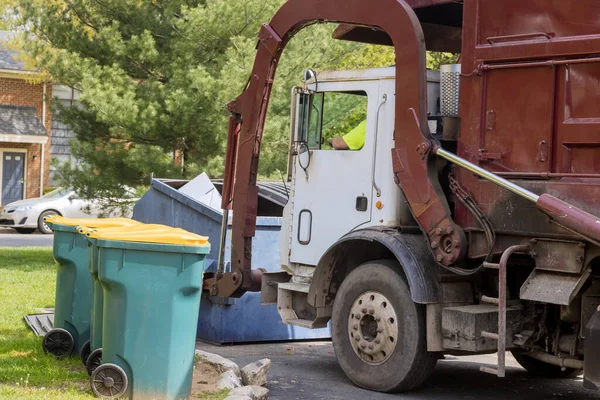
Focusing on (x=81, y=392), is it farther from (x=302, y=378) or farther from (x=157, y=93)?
(x=157, y=93)

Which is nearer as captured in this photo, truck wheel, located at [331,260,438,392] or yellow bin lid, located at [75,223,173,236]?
yellow bin lid, located at [75,223,173,236]

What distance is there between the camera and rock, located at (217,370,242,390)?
6.77 meters

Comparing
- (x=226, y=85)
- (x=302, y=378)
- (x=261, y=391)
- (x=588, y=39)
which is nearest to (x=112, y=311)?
(x=261, y=391)

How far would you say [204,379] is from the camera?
7.05 meters

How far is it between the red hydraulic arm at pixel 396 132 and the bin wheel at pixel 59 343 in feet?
5.60

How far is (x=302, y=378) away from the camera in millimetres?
8039

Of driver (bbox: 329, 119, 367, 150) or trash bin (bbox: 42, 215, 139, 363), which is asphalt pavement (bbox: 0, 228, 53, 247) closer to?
trash bin (bbox: 42, 215, 139, 363)

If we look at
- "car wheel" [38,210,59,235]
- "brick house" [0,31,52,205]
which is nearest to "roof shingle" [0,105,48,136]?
"brick house" [0,31,52,205]

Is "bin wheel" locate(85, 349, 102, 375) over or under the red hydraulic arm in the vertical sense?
under

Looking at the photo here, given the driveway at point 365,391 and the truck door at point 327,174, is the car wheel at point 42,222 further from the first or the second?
the truck door at point 327,174

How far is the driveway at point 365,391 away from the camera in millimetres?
7512

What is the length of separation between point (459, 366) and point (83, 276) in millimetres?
3603

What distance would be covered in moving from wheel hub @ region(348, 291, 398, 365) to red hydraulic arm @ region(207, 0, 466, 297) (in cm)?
63

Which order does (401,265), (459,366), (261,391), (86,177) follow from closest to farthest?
(261,391)
(401,265)
(459,366)
(86,177)
